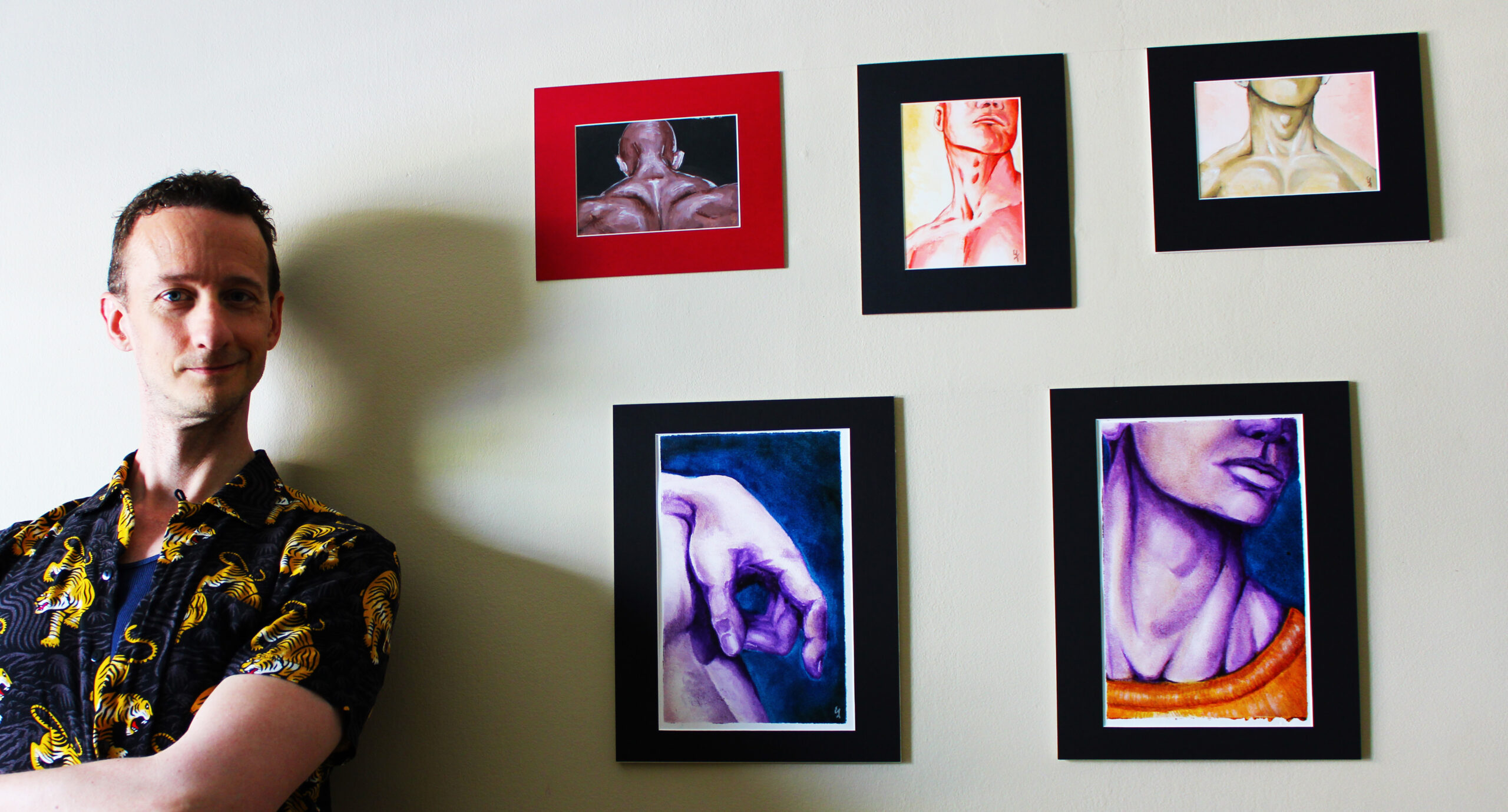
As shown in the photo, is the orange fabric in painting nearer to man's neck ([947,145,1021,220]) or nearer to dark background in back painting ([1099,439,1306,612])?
dark background in back painting ([1099,439,1306,612])

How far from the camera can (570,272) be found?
4.26 ft

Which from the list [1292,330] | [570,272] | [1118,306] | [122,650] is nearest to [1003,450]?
[1118,306]

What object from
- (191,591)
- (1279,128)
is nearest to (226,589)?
(191,591)

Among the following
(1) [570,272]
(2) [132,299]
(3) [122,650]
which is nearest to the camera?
(3) [122,650]

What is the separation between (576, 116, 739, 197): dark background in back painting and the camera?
4.24ft

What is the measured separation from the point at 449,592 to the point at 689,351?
1.63 ft

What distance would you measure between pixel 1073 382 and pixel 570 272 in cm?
74

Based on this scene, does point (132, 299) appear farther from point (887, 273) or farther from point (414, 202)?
point (887, 273)

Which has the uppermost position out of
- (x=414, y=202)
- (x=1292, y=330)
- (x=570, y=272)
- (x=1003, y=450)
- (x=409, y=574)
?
(x=414, y=202)

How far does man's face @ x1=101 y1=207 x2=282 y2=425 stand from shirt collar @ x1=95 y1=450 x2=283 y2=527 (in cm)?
9

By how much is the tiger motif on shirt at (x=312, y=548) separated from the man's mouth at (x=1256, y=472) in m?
1.17

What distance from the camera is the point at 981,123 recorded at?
1.26m

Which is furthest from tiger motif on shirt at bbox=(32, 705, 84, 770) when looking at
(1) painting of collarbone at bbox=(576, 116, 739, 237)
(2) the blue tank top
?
(1) painting of collarbone at bbox=(576, 116, 739, 237)

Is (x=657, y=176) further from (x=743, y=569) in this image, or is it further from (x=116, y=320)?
(x=116, y=320)
